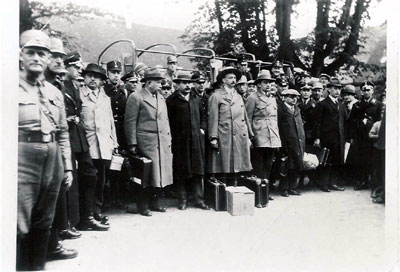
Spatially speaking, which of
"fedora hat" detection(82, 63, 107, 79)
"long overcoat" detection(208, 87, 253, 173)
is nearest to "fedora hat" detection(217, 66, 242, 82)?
"long overcoat" detection(208, 87, 253, 173)

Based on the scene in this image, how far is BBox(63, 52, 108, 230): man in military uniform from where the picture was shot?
4.88 m

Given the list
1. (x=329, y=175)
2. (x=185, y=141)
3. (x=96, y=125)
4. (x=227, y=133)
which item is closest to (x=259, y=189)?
(x=227, y=133)

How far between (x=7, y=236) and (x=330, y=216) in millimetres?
3937

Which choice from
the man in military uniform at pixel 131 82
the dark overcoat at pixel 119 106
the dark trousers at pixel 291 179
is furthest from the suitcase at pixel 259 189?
the man in military uniform at pixel 131 82

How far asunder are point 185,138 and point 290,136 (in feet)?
6.08

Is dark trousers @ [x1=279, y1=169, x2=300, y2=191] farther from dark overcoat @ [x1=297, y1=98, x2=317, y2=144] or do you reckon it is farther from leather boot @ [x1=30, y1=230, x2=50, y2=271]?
leather boot @ [x1=30, y1=230, x2=50, y2=271]

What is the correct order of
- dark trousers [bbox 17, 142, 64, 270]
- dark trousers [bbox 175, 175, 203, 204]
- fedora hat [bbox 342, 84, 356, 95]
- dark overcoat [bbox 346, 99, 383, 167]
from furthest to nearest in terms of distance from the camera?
fedora hat [bbox 342, 84, 356, 95] < dark overcoat [bbox 346, 99, 383, 167] < dark trousers [bbox 175, 175, 203, 204] < dark trousers [bbox 17, 142, 64, 270]

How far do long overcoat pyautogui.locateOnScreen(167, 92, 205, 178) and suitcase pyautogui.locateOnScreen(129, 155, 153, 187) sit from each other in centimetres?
64

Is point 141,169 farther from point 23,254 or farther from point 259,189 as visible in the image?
point 23,254

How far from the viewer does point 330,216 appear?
20.0ft

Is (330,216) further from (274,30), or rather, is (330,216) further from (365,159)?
(274,30)

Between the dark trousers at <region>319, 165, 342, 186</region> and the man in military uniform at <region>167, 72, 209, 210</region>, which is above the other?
the man in military uniform at <region>167, 72, 209, 210</region>

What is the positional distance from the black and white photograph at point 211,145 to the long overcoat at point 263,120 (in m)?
0.02

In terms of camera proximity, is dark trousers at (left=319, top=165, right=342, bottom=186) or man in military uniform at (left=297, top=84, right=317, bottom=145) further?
man in military uniform at (left=297, top=84, right=317, bottom=145)
